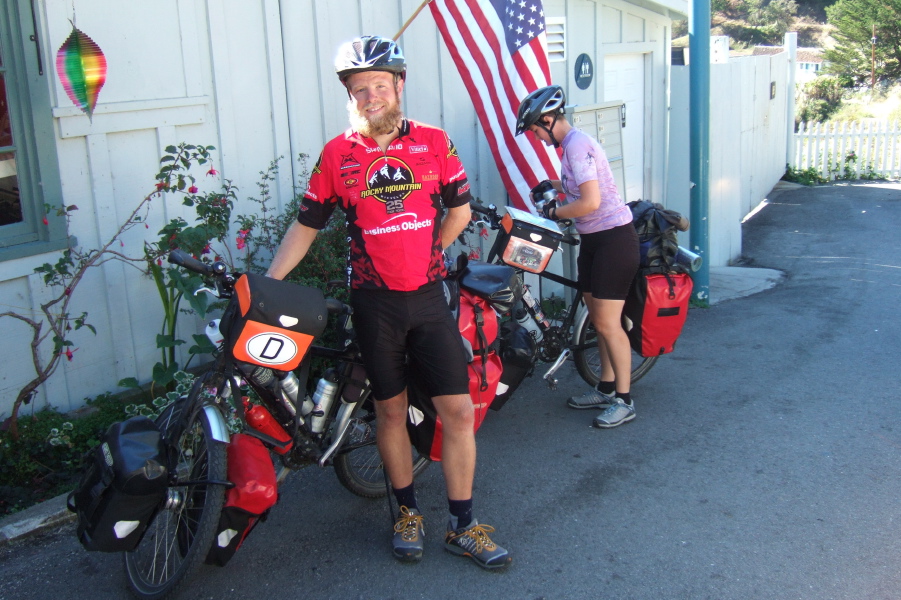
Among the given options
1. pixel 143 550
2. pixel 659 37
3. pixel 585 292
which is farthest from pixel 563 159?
pixel 659 37

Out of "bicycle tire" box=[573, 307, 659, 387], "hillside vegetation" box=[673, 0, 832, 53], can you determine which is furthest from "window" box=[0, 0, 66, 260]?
"hillside vegetation" box=[673, 0, 832, 53]

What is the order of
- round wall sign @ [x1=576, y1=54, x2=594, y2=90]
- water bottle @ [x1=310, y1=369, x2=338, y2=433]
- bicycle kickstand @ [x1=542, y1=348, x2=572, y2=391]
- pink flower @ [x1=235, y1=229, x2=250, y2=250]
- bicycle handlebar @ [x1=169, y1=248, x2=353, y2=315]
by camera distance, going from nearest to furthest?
bicycle handlebar @ [x1=169, y1=248, x2=353, y2=315] → water bottle @ [x1=310, y1=369, x2=338, y2=433] → pink flower @ [x1=235, y1=229, x2=250, y2=250] → bicycle kickstand @ [x1=542, y1=348, x2=572, y2=391] → round wall sign @ [x1=576, y1=54, x2=594, y2=90]

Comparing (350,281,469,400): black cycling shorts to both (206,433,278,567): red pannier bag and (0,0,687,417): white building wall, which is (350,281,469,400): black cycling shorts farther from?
(0,0,687,417): white building wall

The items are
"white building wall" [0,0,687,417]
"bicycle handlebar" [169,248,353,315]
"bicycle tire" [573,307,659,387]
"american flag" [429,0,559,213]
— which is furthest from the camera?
"american flag" [429,0,559,213]

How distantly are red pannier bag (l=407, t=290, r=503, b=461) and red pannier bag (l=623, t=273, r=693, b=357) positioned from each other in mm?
1354

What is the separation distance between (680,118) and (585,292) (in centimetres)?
487

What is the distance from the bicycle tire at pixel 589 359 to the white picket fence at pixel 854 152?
12408 mm

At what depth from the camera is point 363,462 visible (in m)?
4.33

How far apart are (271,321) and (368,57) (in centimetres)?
109

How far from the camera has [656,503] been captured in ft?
14.0

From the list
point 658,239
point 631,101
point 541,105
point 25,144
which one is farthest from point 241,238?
point 631,101

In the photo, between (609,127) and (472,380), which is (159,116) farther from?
(609,127)

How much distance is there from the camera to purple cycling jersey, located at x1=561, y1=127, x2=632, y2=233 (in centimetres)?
480

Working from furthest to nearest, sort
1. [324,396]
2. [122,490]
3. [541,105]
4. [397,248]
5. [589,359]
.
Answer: [589,359], [541,105], [324,396], [397,248], [122,490]
